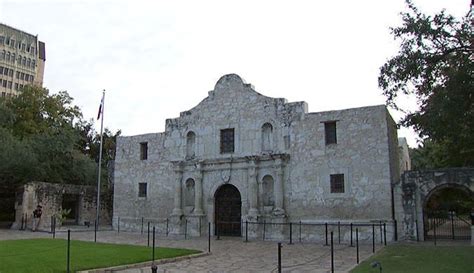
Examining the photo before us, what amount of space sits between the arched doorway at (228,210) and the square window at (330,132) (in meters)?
5.54

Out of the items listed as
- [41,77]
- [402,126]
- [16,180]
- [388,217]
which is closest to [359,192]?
[388,217]

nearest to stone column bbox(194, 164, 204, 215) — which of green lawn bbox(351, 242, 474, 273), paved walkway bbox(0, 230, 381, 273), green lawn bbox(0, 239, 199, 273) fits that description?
paved walkway bbox(0, 230, 381, 273)

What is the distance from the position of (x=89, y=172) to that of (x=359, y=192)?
2205cm

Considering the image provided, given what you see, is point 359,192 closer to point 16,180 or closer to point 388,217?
point 388,217

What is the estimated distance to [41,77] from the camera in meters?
93.2

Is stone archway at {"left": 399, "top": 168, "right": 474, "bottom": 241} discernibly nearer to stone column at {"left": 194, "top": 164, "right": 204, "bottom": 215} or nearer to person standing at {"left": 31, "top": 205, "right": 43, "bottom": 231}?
stone column at {"left": 194, "top": 164, "right": 204, "bottom": 215}

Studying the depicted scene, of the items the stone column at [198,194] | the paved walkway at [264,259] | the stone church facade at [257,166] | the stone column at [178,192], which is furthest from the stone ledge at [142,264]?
the stone column at [178,192]

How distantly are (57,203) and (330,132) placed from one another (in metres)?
18.0

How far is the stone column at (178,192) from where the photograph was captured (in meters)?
24.5

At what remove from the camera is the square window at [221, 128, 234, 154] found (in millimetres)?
23938

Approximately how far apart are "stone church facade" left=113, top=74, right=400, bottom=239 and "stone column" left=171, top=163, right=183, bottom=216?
0.06 metres

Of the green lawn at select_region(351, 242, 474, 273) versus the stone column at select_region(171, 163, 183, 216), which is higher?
the stone column at select_region(171, 163, 183, 216)

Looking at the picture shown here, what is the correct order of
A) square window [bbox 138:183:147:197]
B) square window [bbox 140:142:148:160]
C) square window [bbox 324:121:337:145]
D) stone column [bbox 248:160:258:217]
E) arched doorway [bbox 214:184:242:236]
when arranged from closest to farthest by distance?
square window [bbox 324:121:337:145], stone column [bbox 248:160:258:217], arched doorway [bbox 214:184:242:236], square window [bbox 138:183:147:197], square window [bbox 140:142:148:160]

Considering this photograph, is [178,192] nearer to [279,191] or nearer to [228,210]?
[228,210]
